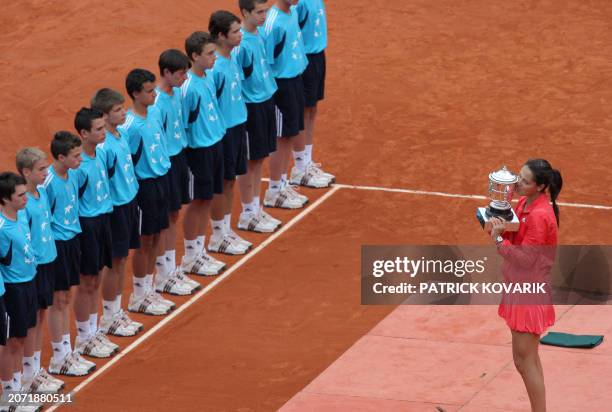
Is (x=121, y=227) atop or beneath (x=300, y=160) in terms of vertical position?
atop

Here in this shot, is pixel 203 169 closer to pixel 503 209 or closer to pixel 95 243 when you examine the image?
pixel 95 243

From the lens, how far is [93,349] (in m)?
15.9

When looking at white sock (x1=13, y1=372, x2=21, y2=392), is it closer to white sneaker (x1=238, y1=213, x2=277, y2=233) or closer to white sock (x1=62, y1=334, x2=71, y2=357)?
white sock (x1=62, y1=334, x2=71, y2=357)

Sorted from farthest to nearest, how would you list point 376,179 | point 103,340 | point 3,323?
point 376,179 → point 103,340 → point 3,323

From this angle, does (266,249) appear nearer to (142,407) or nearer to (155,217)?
(155,217)

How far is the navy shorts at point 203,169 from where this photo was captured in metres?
17.4

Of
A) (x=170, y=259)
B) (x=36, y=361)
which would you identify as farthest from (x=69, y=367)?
(x=170, y=259)

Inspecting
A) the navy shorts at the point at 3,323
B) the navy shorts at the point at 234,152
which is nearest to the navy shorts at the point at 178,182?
the navy shorts at the point at 234,152

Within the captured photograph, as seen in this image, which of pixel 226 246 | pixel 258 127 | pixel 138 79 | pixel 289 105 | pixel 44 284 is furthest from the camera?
pixel 289 105

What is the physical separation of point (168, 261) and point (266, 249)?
1445 millimetres

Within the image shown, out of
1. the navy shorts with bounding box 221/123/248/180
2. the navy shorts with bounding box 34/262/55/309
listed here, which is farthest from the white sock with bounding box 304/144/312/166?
the navy shorts with bounding box 34/262/55/309

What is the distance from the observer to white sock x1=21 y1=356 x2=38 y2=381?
49.1ft

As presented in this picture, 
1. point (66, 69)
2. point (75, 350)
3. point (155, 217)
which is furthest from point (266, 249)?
point (66, 69)

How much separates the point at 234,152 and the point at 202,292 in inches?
62.4
